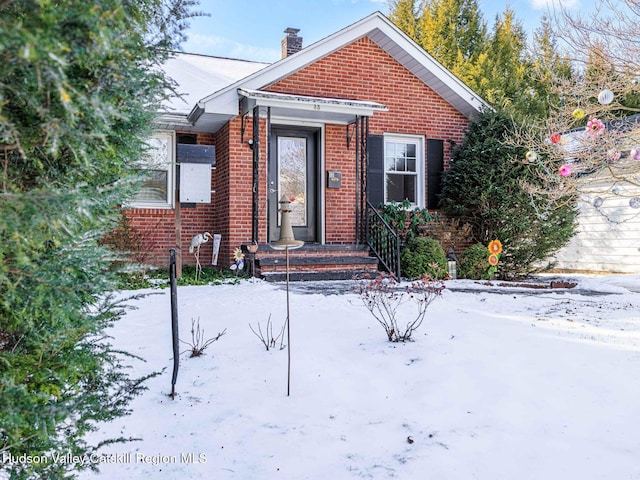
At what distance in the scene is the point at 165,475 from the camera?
2303 millimetres

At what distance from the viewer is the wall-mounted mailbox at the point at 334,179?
902 cm

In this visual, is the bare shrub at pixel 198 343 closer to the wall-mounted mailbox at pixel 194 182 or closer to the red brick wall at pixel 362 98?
the wall-mounted mailbox at pixel 194 182

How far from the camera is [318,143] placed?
30.3ft

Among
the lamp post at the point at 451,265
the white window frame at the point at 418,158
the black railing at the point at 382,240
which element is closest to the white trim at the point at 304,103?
the white window frame at the point at 418,158

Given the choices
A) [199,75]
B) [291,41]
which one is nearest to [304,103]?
[199,75]

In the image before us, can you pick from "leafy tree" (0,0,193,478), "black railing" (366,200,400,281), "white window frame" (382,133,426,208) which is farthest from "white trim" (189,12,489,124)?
"leafy tree" (0,0,193,478)

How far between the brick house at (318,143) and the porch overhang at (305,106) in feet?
0.06

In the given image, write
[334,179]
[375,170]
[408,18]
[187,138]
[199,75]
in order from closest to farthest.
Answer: [334,179], [187,138], [375,170], [199,75], [408,18]

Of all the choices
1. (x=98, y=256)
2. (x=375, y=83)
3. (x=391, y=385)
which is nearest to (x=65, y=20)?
(x=98, y=256)

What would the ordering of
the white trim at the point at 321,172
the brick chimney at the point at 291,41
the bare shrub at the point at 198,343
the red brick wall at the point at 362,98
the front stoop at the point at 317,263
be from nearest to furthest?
the bare shrub at the point at 198,343 < the front stoop at the point at 317,263 < the white trim at the point at 321,172 < the red brick wall at the point at 362,98 < the brick chimney at the point at 291,41

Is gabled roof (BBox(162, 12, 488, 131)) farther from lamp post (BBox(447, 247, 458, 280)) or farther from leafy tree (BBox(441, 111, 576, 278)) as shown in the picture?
lamp post (BBox(447, 247, 458, 280))

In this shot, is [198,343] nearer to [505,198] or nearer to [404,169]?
[505,198]

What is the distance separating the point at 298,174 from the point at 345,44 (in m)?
2.59

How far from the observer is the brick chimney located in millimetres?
11008
